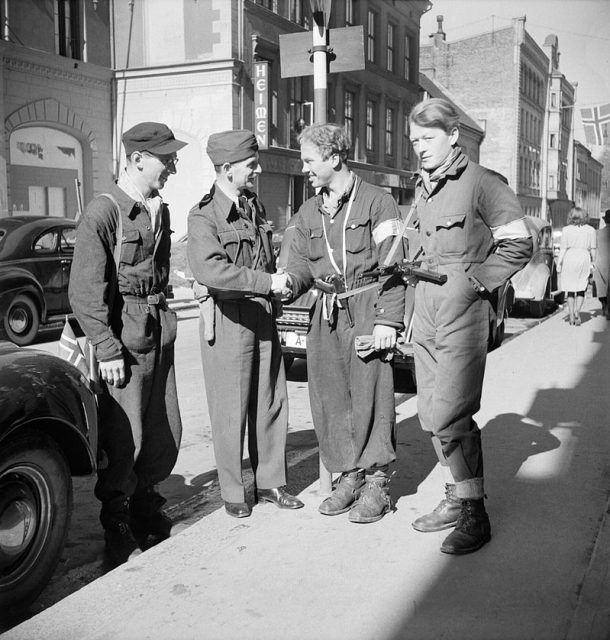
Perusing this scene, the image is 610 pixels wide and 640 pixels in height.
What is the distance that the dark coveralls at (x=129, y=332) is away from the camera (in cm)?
380

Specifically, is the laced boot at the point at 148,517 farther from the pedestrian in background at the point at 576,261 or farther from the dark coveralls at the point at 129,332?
the pedestrian in background at the point at 576,261

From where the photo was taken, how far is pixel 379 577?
337 centimetres

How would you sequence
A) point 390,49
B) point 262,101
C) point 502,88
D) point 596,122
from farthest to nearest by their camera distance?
point 502,88
point 390,49
point 262,101
point 596,122

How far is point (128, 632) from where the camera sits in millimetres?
2928

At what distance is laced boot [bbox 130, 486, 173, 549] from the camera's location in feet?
13.9

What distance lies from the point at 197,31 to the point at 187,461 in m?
21.4

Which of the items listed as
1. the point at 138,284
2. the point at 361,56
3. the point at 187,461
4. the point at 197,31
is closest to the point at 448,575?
the point at 138,284

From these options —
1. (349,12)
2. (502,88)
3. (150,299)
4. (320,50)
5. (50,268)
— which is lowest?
(50,268)

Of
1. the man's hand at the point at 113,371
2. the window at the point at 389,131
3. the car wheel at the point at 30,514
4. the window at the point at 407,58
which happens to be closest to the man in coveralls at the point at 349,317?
the man's hand at the point at 113,371

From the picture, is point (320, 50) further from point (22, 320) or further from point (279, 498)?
point (22, 320)

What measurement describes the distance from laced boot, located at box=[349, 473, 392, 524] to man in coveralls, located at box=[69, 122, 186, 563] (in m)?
1.01

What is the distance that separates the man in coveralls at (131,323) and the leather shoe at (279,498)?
20.9 inches

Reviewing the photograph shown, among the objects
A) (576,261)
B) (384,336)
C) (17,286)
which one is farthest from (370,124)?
(384,336)

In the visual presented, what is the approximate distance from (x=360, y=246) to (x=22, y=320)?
8.35 meters
